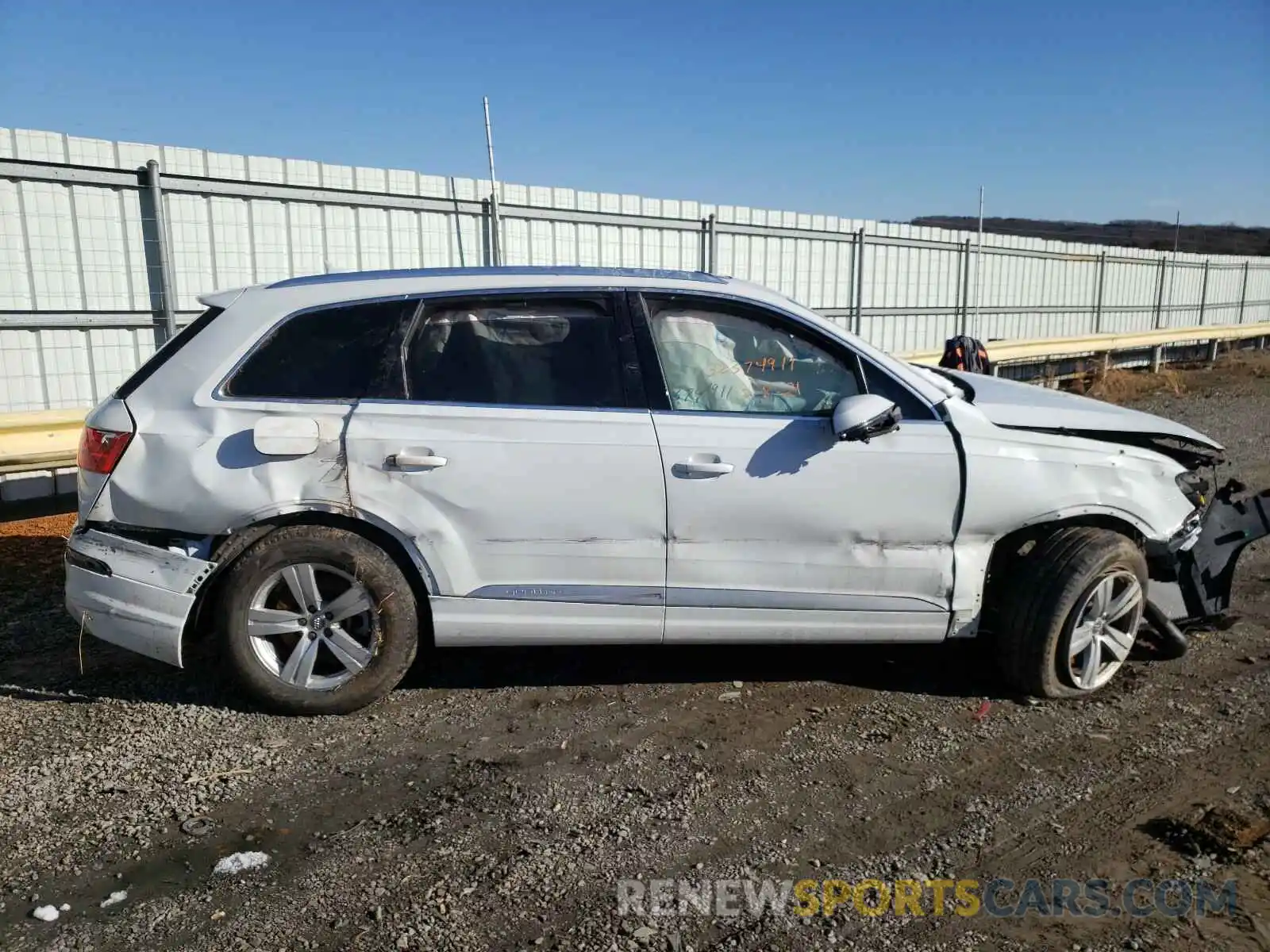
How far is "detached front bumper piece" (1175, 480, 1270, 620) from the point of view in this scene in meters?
4.53

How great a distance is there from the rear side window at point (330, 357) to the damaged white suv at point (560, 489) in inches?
0.4

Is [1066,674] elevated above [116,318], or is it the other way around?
[116,318]

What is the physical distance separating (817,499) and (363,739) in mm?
2060

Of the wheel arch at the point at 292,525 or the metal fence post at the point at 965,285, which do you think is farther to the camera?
the metal fence post at the point at 965,285

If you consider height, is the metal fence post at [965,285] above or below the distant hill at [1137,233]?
below

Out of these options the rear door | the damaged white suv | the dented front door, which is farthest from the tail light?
the dented front door

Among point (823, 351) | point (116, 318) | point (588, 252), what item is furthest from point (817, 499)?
point (588, 252)

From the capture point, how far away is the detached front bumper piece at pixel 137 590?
12.5 ft

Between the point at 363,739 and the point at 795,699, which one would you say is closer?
the point at 363,739

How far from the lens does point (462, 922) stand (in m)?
2.66

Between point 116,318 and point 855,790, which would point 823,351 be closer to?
point 855,790

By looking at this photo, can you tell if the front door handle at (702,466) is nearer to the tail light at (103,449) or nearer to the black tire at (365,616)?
the black tire at (365,616)

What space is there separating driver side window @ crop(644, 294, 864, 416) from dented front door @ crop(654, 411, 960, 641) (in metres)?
0.11

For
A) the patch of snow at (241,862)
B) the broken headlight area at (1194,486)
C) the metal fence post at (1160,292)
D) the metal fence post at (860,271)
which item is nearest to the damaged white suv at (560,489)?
the broken headlight area at (1194,486)
